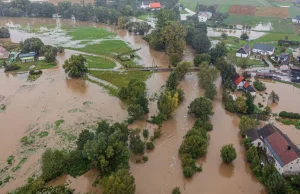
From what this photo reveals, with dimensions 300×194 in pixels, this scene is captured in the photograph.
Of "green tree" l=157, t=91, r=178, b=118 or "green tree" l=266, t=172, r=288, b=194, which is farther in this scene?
"green tree" l=157, t=91, r=178, b=118

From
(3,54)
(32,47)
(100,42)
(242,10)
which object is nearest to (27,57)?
(32,47)

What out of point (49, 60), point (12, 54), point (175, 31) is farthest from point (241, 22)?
point (12, 54)

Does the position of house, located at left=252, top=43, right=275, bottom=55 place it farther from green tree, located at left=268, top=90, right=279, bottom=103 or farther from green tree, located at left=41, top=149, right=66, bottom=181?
green tree, located at left=41, top=149, right=66, bottom=181

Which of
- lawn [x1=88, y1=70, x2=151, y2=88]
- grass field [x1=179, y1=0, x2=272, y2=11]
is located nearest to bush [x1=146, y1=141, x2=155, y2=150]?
lawn [x1=88, y1=70, x2=151, y2=88]

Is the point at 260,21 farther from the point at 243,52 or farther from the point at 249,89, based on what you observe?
the point at 249,89

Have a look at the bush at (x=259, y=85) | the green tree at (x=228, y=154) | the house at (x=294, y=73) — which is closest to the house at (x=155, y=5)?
the house at (x=294, y=73)

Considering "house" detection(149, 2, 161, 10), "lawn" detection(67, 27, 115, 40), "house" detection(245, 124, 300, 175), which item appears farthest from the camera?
"house" detection(149, 2, 161, 10)

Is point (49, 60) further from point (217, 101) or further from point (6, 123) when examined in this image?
point (217, 101)

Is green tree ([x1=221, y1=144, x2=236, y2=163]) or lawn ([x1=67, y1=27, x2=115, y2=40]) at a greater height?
lawn ([x1=67, y1=27, x2=115, y2=40])
